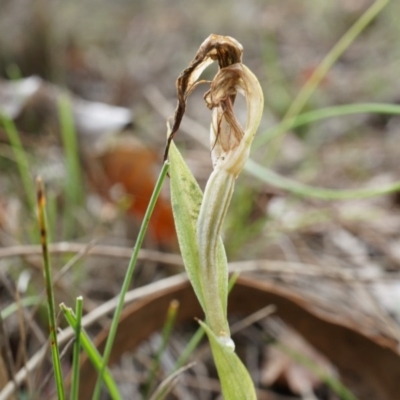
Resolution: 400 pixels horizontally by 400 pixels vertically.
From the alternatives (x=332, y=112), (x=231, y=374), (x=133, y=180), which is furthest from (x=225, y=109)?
(x=133, y=180)

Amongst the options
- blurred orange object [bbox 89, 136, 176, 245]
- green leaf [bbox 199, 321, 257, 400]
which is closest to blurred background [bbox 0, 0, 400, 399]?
blurred orange object [bbox 89, 136, 176, 245]

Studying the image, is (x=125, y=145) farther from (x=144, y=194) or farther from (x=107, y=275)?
(x=107, y=275)

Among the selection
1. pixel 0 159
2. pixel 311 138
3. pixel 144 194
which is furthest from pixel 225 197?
pixel 311 138

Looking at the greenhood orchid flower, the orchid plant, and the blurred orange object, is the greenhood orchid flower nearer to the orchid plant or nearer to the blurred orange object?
the orchid plant

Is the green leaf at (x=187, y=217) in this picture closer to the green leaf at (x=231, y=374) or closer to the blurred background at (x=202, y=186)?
the green leaf at (x=231, y=374)

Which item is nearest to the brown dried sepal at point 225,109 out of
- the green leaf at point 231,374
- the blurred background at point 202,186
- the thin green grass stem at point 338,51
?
the green leaf at point 231,374
